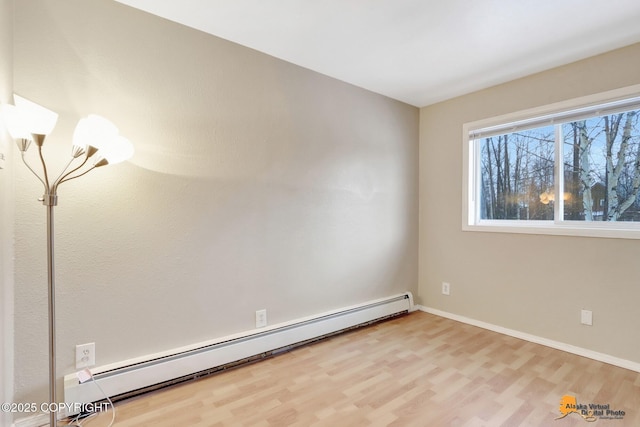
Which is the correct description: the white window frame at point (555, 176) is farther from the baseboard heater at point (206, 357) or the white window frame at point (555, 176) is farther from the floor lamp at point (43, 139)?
the floor lamp at point (43, 139)

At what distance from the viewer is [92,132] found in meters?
1.39

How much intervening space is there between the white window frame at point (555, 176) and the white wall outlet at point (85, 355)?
3172 millimetres

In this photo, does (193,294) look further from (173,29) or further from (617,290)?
(617,290)

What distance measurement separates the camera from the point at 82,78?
1697mm

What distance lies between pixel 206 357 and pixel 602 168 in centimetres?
329

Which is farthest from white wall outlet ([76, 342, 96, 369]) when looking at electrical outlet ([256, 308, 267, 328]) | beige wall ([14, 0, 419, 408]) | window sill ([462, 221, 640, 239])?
window sill ([462, 221, 640, 239])

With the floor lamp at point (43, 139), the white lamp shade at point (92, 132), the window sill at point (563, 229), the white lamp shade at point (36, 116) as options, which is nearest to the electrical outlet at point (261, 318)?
the floor lamp at point (43, 139)

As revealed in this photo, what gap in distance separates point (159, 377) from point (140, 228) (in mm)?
900

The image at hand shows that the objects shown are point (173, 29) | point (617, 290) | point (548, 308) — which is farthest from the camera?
point (548, 308)

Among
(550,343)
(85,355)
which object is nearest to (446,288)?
(550,343)

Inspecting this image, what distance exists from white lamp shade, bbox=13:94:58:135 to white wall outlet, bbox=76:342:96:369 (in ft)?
3.79

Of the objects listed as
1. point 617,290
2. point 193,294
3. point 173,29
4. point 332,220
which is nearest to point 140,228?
point 193,294

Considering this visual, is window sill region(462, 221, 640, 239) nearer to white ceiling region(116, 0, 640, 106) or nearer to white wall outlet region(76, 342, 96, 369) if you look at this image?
white ceiling region(116, 0, 640, 106)

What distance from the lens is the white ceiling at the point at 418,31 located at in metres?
1.83
